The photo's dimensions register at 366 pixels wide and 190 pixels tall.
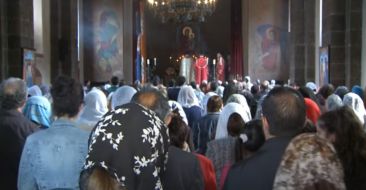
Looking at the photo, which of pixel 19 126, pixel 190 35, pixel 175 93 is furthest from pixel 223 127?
pixel 190 35

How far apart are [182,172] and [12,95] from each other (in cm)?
199

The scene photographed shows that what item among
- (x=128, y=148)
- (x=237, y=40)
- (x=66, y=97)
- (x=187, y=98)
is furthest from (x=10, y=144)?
(x=237, y=40)

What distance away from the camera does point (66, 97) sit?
3.65 m

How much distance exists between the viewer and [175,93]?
38.5 ft

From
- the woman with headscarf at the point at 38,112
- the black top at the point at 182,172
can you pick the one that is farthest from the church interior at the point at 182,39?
the black top at the point at 182,172

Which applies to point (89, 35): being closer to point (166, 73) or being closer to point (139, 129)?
point (166, 73)

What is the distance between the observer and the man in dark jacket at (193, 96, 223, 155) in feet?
22.7

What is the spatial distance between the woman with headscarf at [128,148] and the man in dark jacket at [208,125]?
13.8ft

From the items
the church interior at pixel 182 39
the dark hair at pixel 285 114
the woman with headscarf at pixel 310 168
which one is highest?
the church interior at pixel 182 39

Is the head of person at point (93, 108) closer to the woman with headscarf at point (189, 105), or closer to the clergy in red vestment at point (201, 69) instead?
the woman with headscarf at point (189, 105)

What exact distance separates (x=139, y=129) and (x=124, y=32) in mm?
23909

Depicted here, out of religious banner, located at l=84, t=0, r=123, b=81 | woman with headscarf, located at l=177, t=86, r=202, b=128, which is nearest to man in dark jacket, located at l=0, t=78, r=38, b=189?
woman with headscarf, located at l=177, t=86, r=202, b=128

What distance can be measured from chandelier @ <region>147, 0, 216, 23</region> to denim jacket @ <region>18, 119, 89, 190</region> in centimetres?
1644

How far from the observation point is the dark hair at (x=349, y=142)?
9.98 ft
